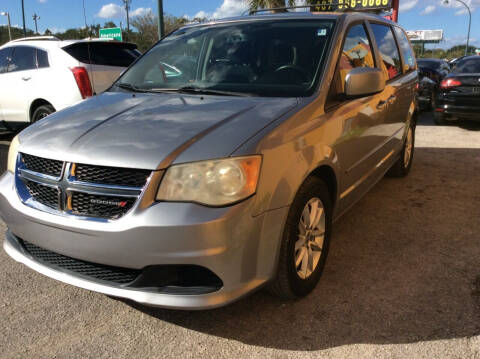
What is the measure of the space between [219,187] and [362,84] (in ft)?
4.42

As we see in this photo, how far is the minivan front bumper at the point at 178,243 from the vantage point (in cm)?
198

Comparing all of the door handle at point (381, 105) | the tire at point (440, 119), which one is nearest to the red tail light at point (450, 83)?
the tire at point (440, 119)

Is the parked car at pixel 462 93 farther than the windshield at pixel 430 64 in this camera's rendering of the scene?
No

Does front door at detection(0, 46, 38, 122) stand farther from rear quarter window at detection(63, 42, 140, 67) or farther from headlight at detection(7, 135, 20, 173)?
headlight at detection(7, 135, 20, 173)

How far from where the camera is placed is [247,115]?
2.41 meters

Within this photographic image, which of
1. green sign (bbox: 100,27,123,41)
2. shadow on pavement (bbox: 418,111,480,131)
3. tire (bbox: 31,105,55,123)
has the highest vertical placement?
green sign (bbox: 100,27,123,41)

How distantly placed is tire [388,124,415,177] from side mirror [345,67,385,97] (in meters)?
2.38

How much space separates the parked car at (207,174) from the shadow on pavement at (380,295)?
0.20 m

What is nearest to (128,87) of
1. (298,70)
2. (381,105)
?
(298,70)

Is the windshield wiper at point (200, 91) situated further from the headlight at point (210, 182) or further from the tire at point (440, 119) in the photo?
the tire at point (440, 119)

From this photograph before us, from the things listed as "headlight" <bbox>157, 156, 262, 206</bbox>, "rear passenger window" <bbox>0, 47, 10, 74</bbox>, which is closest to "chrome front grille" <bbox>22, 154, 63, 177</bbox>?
"headlight" <bbox>157, 156, 262, 206</bbox>

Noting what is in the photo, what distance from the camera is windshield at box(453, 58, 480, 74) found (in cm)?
872

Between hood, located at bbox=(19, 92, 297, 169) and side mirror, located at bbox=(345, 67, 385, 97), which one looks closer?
hood, located at bbox=(19, 92, 297, 169)

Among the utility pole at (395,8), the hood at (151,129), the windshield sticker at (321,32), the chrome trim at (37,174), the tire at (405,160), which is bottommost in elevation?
the tire at (405,160)
